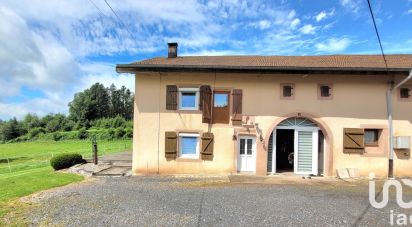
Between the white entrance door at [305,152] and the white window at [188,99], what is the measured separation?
5016 millimetres

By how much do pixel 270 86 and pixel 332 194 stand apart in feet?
18.9

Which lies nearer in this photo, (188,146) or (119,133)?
(188,146)

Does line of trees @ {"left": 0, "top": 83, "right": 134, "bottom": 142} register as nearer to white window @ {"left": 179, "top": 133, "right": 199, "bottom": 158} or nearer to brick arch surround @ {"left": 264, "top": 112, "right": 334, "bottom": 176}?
white window @ {"left": 179, "top": 133, "right": 199, "bottom": 158}

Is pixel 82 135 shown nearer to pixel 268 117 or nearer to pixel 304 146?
pixel 268 117

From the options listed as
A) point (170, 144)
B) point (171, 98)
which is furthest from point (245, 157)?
point (171, 98)

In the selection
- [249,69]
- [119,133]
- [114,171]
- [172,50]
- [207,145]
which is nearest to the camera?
[249,69]

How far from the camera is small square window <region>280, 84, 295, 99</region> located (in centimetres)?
1366

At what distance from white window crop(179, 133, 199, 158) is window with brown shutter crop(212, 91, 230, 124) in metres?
1.34

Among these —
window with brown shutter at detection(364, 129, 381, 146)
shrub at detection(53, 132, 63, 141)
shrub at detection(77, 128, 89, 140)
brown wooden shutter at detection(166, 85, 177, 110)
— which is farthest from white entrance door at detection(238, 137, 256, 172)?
shrub at detection(53, 132, 63, 141)

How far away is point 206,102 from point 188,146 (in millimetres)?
2281

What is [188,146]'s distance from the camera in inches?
547

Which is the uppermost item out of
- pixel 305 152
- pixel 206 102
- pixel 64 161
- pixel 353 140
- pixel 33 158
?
pixel 206 102

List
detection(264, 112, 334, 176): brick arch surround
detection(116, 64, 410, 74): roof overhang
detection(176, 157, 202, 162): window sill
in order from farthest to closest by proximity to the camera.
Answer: detection(176, 157, 202, 162): window sill
detection(264, 112, 334, 176): brick arch surround
detection(116, 64, 410, 74): roof overhang

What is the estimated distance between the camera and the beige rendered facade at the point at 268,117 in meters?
13.3
